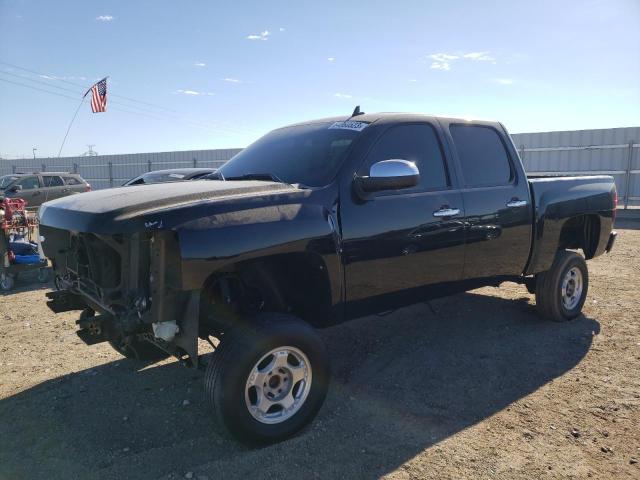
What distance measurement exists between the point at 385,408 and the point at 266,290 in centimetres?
120

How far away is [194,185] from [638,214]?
684 inches

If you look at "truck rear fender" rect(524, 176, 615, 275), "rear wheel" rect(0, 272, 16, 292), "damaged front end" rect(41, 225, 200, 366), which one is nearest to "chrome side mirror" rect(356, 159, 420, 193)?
"damaged front end" rect(41, 225, 200, 366)

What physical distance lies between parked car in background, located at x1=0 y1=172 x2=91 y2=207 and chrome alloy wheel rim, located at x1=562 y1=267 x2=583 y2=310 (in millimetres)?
15216

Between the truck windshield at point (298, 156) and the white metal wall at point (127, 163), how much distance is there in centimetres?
2016

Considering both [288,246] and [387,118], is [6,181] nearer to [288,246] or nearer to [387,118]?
[387,118]

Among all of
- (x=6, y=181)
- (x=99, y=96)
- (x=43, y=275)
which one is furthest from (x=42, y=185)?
(x=43, y=275)

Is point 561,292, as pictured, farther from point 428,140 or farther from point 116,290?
point 116,290

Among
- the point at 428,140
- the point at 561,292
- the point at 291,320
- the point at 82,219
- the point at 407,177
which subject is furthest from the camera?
the point at 561,292

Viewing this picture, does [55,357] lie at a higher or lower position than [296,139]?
lower

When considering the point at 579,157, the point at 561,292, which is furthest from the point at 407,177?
the point at 579,157

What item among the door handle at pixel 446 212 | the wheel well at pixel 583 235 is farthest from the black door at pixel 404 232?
the wheel well at pixel 583 235

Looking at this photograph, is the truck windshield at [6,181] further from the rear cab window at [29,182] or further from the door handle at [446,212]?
the door handle at [446,212]

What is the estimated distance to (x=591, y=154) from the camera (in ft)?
60.2

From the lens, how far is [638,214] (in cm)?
1653
